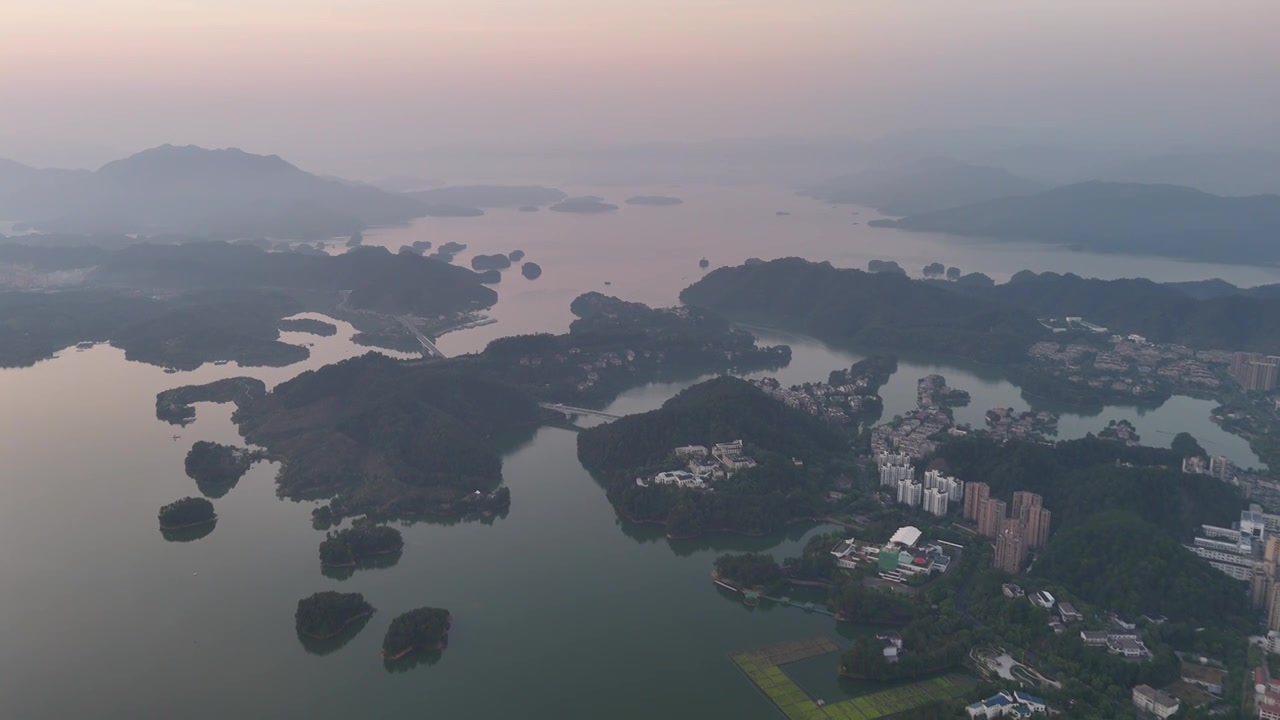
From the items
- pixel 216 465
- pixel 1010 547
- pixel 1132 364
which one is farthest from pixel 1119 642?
pixel 1132 364

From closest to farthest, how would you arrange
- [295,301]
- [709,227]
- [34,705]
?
[34,705] → [295,301] → [709,227]

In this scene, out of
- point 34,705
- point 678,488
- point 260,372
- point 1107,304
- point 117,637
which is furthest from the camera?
point 1107,304

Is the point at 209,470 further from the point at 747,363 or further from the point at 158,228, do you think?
the point at 158,228

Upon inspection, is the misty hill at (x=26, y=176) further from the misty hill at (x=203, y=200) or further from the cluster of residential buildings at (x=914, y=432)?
the cluster of residential buildings at (x=914, y=432)

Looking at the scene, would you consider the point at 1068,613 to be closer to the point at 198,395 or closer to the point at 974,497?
the point at 974,497

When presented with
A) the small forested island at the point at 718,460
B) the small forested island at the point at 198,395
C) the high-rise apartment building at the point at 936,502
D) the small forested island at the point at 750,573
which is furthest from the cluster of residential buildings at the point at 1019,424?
the small forested island at the point at 198,395

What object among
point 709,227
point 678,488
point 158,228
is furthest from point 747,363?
point 158,228
